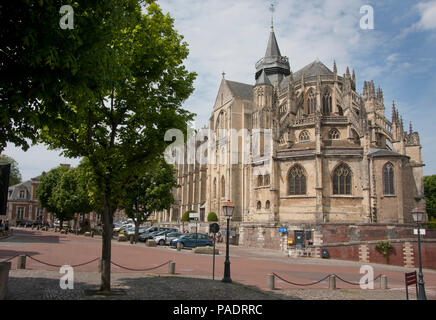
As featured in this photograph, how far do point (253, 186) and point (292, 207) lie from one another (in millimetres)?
7222

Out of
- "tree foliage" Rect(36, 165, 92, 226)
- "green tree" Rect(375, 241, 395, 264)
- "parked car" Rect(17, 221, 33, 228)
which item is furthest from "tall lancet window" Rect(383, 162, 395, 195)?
"parked car" Rect(17, 221, 33, 228)

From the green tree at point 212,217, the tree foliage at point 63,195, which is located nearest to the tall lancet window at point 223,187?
the green tree at point 212,217

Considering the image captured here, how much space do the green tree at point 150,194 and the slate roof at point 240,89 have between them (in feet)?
81.0

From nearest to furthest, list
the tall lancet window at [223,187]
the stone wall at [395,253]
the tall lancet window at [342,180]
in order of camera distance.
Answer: the stone wall at [395,253]
the tall lancet window at [342,180]
the tall lancet window at [223,187]

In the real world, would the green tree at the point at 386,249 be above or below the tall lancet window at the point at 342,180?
below

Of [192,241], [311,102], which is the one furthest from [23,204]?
[311,102]

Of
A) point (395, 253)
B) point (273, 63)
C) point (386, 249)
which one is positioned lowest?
point (395, 253)

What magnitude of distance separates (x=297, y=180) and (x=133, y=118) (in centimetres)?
3186

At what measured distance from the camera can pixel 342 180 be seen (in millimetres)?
39250

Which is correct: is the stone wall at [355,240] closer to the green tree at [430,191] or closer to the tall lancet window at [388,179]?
the tall lancet window at [388,179]

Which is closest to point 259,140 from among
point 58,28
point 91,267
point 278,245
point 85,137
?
point 278,245

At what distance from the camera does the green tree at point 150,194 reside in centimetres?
3941

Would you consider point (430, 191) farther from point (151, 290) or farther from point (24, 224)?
point (24, 224)
